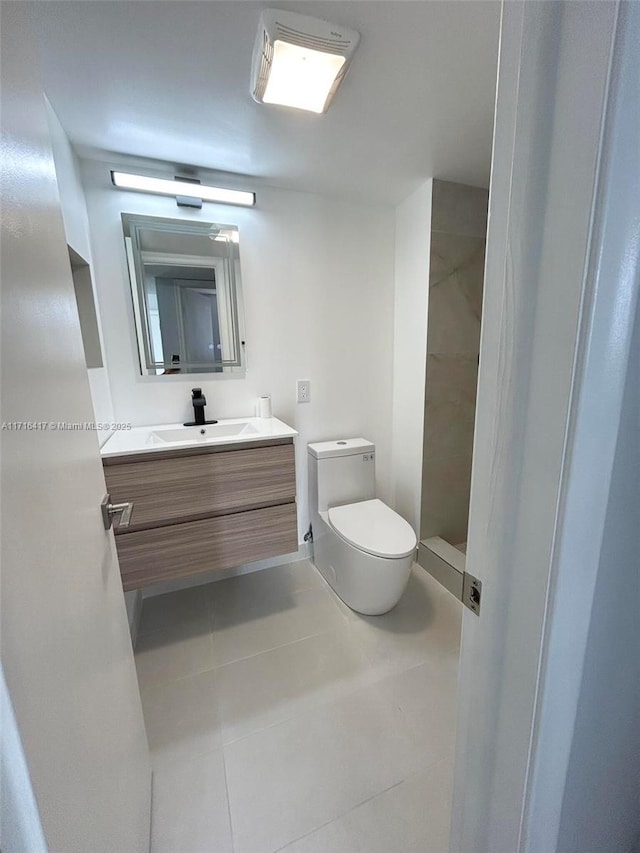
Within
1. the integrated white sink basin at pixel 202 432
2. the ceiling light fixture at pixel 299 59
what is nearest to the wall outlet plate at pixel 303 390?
the integrated white sink basin at pixel 202 432

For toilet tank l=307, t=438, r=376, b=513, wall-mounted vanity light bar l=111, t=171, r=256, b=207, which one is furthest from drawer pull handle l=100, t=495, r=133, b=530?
wall-mounted vanity light bar l=111, t=171, r=256, b=207

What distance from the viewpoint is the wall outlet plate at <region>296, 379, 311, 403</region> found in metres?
2.01

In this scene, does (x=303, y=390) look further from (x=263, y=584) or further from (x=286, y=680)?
(x=286, y=680)

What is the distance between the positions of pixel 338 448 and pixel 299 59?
5.03 feet

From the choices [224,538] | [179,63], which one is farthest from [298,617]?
[179,63]

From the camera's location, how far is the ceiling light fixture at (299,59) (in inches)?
36.6

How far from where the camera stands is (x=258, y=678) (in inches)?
55.3

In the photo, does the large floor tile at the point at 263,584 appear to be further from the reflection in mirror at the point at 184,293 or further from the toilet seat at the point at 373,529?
the reflection in mirror at the point at 184,293

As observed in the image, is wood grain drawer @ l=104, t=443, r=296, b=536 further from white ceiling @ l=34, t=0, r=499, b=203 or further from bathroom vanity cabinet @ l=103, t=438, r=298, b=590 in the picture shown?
white ceiling @ l=34, t=0, r=499, b=203

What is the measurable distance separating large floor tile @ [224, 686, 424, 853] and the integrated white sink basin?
1.15 meters

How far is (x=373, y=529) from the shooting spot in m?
1.69

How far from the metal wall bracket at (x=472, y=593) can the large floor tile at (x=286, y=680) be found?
1.11 m

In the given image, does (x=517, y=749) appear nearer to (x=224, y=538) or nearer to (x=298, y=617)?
(x=224, y=538)

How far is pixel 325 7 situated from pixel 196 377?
1.41m
